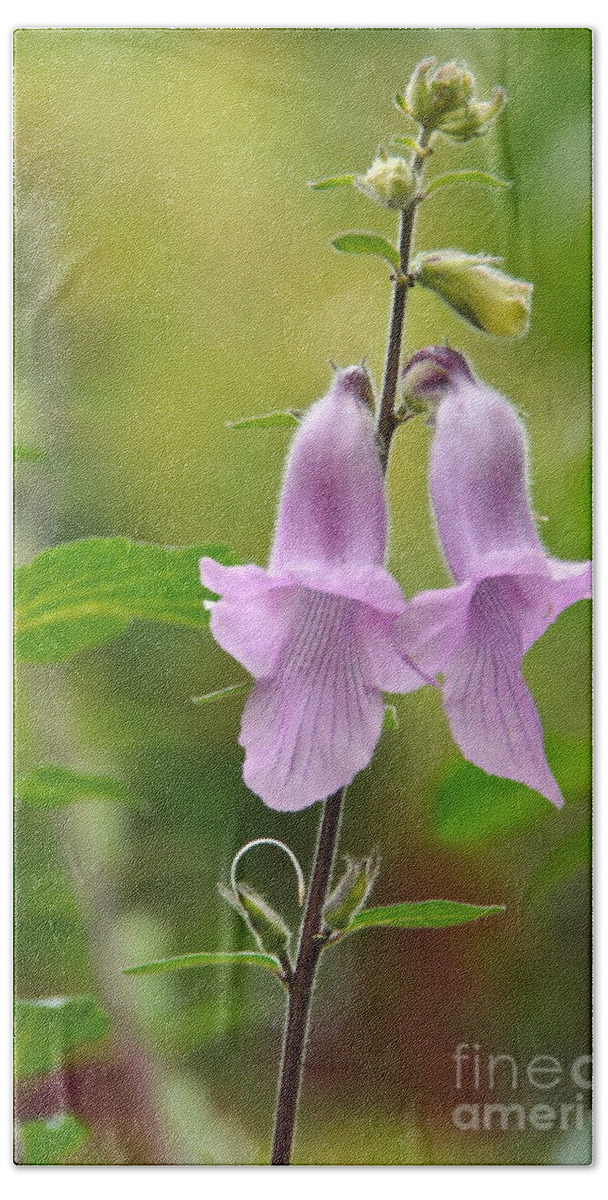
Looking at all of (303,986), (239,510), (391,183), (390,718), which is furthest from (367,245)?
(303,986)

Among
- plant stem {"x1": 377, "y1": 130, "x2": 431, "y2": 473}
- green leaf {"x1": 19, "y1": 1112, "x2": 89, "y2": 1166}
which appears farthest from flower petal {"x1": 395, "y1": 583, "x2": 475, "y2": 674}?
green leaf {"x1": 19, "y1": 1112, "x2": 89, "y2": 1166}

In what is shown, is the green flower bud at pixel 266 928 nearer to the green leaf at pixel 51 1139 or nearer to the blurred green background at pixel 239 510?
the blurred green background at pixel 239 510

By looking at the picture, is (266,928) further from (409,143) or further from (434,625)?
(409,143)

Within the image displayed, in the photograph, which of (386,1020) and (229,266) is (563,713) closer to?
(386,1020)

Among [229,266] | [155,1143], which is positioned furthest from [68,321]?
[155,1143]

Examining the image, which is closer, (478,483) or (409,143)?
(478,483)
